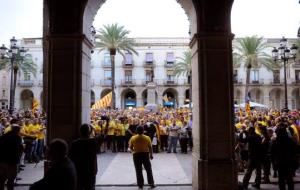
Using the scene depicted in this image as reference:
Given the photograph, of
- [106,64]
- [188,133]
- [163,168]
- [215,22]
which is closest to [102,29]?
[106,64]

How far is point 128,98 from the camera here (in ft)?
204

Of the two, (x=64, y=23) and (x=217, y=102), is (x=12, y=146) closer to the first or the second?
(x=64, y=23)

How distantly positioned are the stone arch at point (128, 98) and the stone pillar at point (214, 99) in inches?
2053

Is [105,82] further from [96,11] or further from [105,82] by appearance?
[96,11]

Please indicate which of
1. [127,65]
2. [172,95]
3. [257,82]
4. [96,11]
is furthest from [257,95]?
[96,11]

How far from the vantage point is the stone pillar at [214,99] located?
25.6ft

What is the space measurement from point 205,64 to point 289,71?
5563 centimetres

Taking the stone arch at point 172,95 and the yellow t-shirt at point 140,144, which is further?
the stone arch at point 172,95

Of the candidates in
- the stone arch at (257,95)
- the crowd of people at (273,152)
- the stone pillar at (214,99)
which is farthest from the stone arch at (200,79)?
the stone arch at (257,95)

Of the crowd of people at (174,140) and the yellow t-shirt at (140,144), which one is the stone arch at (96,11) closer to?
the crowd of people at (174,140)

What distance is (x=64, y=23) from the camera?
26.7 feet

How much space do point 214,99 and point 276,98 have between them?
57.2 m

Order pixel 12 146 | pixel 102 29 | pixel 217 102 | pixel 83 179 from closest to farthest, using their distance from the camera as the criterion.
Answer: pixel 83 179 → pixel 12 146 → pixel 217 102 → pixel 102 29

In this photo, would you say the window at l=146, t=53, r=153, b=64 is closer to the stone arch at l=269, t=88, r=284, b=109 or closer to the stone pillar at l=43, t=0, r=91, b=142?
the stone arch at l=269, t=88, r=284, b=109
